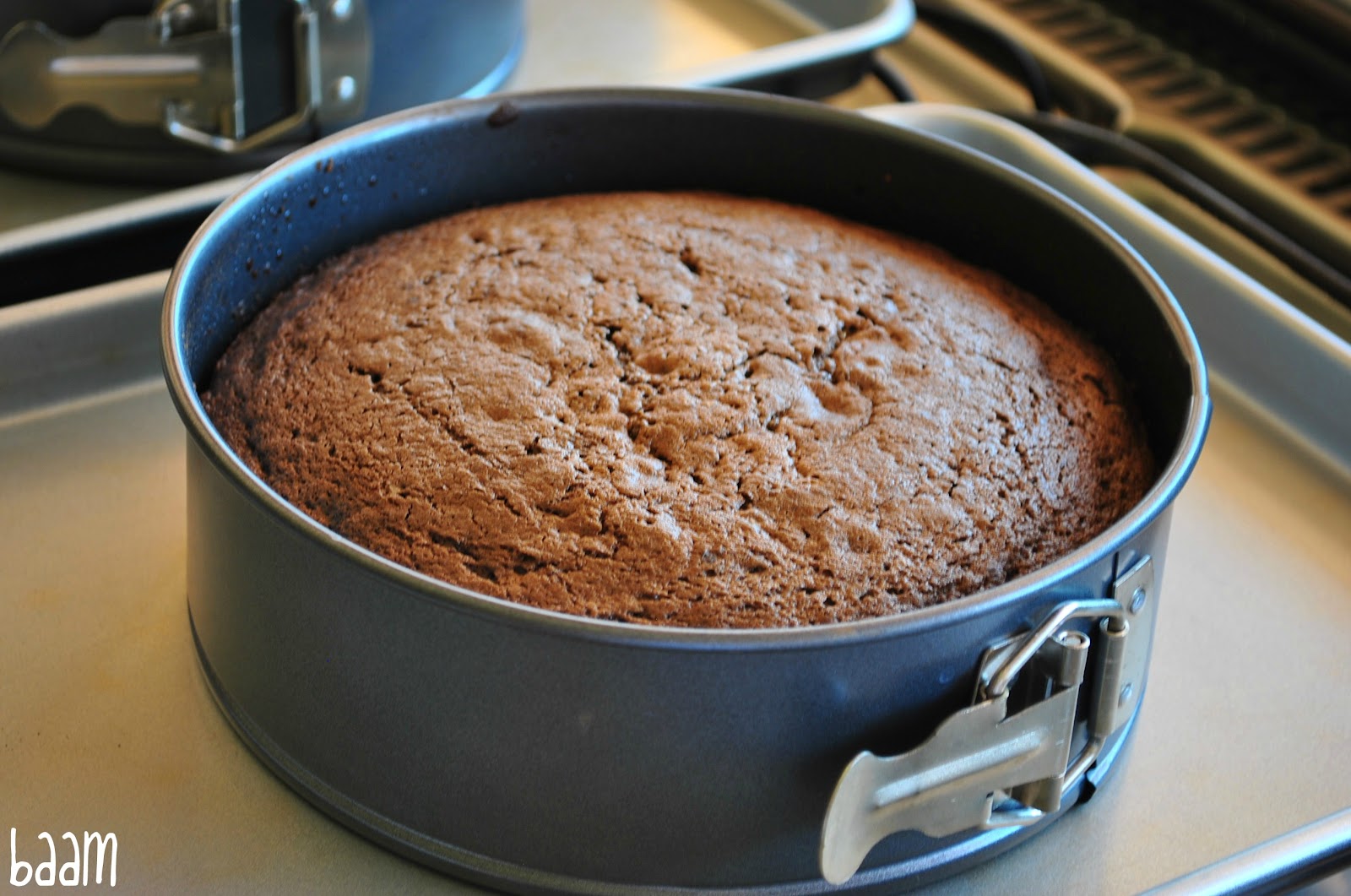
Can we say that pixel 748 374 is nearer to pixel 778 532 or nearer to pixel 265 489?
pixel 778 532

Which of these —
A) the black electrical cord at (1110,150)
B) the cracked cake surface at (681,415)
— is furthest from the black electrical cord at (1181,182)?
the cracked cake surface at (681,415)

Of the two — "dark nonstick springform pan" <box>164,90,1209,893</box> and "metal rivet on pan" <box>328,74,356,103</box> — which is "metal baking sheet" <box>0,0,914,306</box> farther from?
"dark nonstick springform pan" <box>164,90,1209,893</box>

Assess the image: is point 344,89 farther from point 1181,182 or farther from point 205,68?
point 1181,182

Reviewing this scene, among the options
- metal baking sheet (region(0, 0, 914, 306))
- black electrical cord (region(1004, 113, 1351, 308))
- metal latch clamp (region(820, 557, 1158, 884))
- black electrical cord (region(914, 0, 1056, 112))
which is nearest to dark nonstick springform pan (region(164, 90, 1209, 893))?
metal latch clamp (region(820, 557, 1158, 884))

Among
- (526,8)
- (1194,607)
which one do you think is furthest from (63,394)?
(1194,607)

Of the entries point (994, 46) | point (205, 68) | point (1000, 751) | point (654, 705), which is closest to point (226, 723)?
point (654, 705)

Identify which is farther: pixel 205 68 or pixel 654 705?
pixel 205 68
